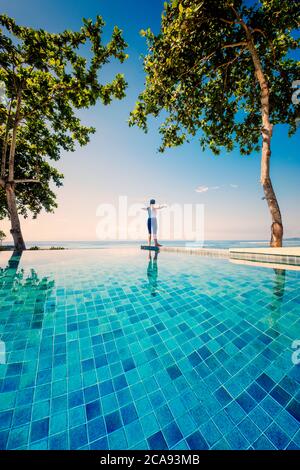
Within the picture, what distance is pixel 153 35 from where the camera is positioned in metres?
7.64

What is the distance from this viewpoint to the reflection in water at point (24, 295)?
9.76 ft

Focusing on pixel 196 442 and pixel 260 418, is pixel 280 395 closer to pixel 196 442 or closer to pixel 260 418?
pixel 260 418

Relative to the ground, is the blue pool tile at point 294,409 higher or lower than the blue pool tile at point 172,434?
higher

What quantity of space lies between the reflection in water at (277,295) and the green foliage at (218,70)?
8000 millimetres

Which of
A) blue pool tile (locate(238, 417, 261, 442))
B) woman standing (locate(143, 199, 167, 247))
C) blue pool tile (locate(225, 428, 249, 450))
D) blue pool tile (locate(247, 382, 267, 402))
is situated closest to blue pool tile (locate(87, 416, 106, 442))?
blue pool tile (locate(225, 428, 249, 450))

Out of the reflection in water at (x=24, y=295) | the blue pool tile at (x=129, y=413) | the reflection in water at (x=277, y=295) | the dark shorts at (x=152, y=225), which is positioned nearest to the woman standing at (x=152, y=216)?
the dark shorts at (x=152, y=225)

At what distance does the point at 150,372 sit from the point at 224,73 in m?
13.3

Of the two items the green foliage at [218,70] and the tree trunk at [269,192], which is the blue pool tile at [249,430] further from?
the green foliage at [218,70]

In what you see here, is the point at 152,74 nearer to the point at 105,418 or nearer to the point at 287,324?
the point at 287,324

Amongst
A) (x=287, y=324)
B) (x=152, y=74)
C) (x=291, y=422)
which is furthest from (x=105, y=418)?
(x=152, y=74)

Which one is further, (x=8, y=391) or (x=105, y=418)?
(x=8, y=391)

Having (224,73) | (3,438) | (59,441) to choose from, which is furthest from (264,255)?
(224,73)

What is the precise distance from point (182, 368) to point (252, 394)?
2.37 feet

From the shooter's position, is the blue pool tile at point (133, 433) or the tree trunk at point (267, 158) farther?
the tree trunk at point (267, 158)
